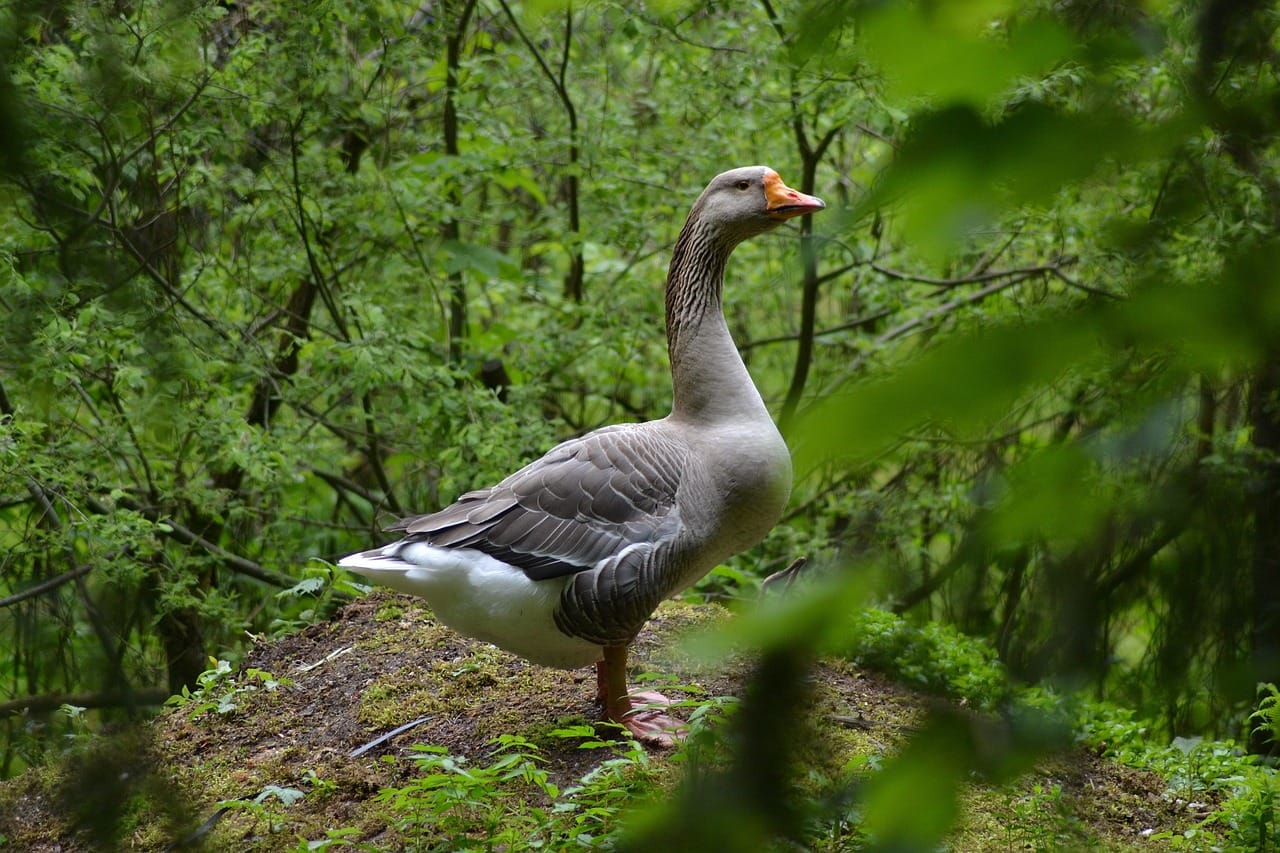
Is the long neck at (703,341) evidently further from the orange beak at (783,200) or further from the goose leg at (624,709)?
the goose leg at (624,709)

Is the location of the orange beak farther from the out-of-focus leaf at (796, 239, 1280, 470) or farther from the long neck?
the out-of-focus leaf at (796, 239, 1280, 470)

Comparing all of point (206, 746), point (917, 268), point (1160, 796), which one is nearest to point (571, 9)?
point (917, 268)

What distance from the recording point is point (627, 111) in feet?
25.8

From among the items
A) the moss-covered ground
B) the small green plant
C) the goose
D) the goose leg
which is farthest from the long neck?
the small green plant

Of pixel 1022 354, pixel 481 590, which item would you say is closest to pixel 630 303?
pixel 481 590

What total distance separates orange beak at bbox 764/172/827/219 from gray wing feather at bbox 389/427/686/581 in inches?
40.3

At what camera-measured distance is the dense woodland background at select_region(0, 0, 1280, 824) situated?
0.87 m

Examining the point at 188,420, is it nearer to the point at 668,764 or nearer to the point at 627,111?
the point at 668,764

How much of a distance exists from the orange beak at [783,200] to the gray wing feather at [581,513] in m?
1.02

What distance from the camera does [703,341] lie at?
443cm

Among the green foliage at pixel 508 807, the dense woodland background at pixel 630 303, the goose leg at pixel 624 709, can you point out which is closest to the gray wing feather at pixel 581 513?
the goose leg at pixel 624 709

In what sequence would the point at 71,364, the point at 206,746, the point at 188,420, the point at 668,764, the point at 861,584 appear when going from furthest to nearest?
the point at 188,420, the point at 71,364, the point at 206,746, the point at 668,764, the point at 861,584

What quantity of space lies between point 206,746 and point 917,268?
5.54 m

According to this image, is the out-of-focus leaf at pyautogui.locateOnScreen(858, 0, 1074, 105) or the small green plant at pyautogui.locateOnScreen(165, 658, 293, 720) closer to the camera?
the out-of-focus leaf at pyautogui.locateOnScreen(858, 0, 1074, 105)
